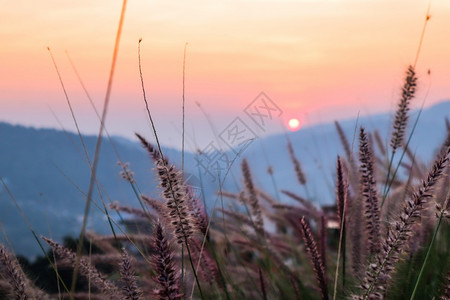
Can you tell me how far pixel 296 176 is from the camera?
5047 mm

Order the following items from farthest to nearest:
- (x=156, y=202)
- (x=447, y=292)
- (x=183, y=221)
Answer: (x=156, y=202) → (x=183, y=221) → (x=447, y=292)

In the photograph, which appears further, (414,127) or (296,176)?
(296,176)

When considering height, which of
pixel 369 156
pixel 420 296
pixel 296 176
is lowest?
pixel 420 296

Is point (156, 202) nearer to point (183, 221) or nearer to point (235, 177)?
point (183, 221)

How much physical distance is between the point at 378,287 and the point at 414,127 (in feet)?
4.60

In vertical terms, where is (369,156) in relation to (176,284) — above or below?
above

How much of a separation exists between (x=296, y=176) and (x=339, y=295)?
7.44 ft

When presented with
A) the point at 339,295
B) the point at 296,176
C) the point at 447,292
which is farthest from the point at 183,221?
the point at 296,176

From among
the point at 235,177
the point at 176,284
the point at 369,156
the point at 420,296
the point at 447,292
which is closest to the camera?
the point at 176,284

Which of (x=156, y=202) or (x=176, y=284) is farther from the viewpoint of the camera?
(x=156, y=202)

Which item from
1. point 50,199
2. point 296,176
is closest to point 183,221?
point 50,199

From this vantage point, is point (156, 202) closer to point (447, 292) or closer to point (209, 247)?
point (209, 247)

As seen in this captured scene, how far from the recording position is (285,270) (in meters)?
3.17

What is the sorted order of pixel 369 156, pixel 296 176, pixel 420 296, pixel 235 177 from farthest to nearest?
1. pixel 296 176
2. pixel 235 177
3. pixel 420 296
4. pixel 369 156
